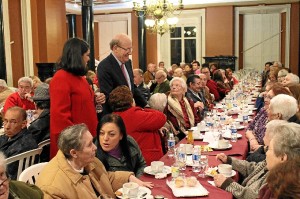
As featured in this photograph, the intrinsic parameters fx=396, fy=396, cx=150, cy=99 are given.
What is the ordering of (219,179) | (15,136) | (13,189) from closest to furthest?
(13,189) → (219,179) → (15,136)

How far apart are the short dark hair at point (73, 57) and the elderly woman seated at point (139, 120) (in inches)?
17.4

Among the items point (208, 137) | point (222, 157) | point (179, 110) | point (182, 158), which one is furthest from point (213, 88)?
point (182, 158)

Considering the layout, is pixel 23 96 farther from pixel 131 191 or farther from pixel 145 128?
pixel 131 191

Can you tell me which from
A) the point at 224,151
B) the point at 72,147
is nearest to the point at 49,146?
the point at 72,147

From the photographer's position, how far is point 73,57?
3203 millimetres

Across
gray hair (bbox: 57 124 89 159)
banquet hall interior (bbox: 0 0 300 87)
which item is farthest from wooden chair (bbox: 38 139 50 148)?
banquet hall interior (bbox: 0 0 300 87)

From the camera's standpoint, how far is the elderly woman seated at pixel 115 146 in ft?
9.75

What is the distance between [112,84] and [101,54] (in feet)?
42.0

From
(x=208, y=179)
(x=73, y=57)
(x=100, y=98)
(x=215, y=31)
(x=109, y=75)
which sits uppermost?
(x=215, y=31)

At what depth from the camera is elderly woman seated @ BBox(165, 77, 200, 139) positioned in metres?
4.89

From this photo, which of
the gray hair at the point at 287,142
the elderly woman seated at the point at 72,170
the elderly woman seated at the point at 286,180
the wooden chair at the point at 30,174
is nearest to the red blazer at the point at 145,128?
the elderly woman seated at the point at 72,170

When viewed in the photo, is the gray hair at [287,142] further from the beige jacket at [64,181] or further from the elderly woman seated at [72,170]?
the beige jacket at [64,181]

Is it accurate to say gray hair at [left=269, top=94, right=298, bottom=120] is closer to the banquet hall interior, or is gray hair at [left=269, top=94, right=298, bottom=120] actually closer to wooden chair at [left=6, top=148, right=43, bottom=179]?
wooden chair at [left=6, top=148, right=43, bottom=179]

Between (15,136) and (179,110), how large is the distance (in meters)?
2.17
